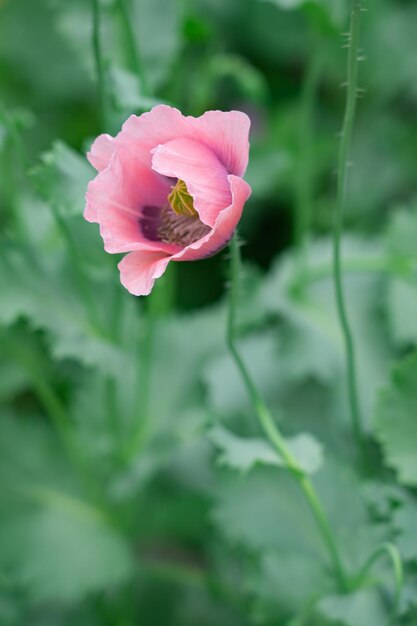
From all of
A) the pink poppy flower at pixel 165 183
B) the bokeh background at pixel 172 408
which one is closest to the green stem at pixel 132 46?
the bokeh background at pixel 172 408

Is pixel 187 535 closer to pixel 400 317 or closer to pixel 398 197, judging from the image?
pixel 400 317

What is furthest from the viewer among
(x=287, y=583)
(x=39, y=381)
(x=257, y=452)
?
(x=39, y=381)

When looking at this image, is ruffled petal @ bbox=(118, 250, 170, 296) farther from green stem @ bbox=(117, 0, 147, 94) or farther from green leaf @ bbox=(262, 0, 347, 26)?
green leaf @ bbox=(262, 0, 347, 26)

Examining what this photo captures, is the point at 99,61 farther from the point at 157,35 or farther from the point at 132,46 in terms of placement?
the point at 157,35

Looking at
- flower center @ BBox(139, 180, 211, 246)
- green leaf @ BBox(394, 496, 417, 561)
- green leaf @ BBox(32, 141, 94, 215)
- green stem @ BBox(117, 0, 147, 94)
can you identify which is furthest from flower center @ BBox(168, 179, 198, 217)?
green leaf @ BBox(394, 496, 417, 561)

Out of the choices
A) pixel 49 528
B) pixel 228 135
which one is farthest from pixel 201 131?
pixel 49 528
